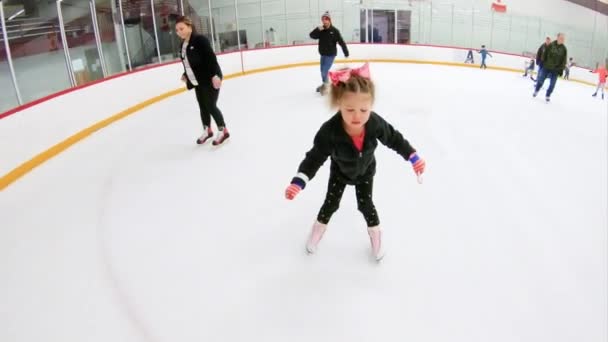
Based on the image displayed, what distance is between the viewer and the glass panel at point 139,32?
5.86 metres

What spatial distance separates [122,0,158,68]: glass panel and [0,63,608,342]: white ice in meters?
2.49

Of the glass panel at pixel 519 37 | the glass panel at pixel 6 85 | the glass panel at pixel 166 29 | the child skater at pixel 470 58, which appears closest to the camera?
the glass panel at pixel 6 85

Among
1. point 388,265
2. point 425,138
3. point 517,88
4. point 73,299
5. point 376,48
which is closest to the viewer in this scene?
point 73,299

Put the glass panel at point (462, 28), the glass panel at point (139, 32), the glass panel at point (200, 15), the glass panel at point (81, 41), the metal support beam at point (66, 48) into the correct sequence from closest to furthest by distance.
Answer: the metal support beam at point (66, 48) → the glass panel at point (81, 41) → the glass panel at point (139, 32) → the glass panel at point (200, 15) → the glass panel at point (462, 28)

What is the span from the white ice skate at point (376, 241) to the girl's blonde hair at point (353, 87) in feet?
2.12

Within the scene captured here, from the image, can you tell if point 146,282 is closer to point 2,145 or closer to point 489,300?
point 489,300

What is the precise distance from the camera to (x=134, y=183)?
9.59 ft

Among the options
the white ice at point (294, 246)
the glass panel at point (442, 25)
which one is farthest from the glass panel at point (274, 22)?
the white ice at point (294, 246)

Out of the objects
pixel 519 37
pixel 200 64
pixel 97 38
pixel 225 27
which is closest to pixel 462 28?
pixel 519 37

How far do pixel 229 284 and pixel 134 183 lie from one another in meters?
1.47

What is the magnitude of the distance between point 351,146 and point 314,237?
552mm

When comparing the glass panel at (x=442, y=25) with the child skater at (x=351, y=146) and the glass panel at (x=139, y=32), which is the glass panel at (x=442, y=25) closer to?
the glass panel at (x=139, y=32)

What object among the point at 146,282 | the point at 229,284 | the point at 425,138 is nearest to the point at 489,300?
the point at 229,284

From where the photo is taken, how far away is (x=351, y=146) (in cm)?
169
